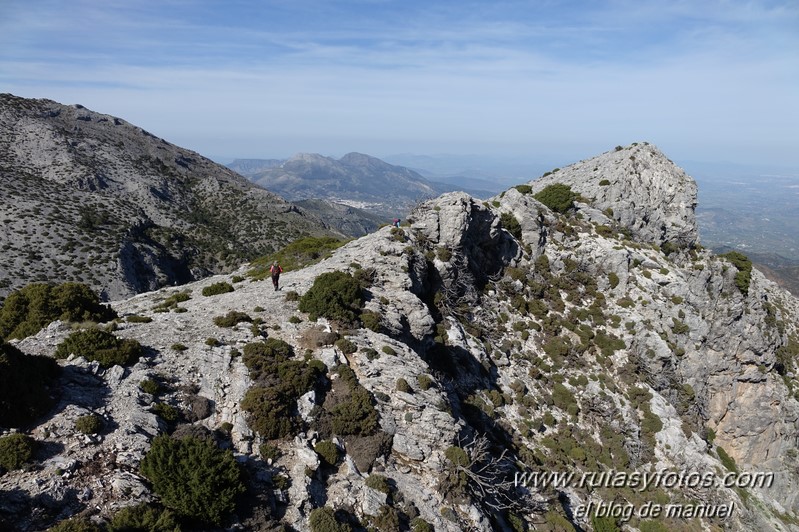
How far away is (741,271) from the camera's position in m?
47.0

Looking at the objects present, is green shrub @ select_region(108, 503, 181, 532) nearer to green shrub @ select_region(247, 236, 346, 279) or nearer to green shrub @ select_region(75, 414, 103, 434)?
green shrub @ select_region(75, 414, 103, 434)

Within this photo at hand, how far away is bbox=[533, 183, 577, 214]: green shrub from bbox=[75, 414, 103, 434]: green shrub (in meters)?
48.7

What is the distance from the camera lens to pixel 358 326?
25.7 meters

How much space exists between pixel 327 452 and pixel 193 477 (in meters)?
5.62

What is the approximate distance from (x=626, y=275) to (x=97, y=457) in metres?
44.0

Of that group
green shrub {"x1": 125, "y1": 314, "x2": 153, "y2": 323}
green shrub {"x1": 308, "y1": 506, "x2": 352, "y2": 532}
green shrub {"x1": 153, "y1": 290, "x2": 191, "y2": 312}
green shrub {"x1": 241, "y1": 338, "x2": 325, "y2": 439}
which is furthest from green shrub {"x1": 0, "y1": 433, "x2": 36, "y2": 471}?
green shrub {"x1": 153, "y1": 290, "x2": 191, "y2": 312}

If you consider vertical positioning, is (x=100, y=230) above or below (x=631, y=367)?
above

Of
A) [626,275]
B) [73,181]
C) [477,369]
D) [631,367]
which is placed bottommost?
[631,367]

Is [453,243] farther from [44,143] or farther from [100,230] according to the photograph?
[44,143]

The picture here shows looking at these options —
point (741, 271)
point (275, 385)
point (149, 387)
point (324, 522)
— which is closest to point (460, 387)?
point (275, 385)

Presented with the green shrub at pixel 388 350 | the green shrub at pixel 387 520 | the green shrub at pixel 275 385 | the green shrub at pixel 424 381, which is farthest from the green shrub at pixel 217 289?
the green shrub at pixel 387 520

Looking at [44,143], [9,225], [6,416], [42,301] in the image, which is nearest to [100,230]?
[9,225]

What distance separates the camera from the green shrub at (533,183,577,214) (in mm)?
50500

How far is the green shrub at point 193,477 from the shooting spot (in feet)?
42.2
